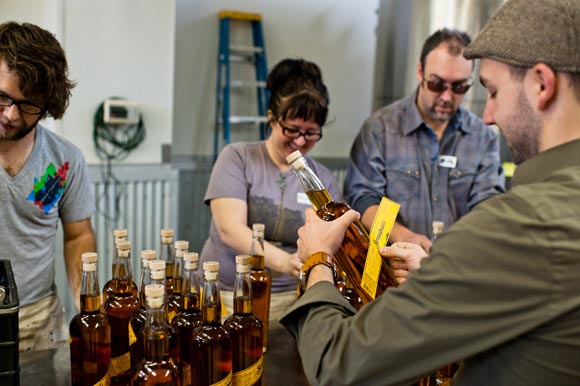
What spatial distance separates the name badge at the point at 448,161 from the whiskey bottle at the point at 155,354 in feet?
4.99

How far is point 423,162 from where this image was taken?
2199 millimetres

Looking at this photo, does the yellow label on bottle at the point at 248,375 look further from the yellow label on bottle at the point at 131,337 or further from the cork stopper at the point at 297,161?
the cork stopper at the point at 297,161

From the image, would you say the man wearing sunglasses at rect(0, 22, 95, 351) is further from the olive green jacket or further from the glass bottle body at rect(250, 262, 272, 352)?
the olive green jacket

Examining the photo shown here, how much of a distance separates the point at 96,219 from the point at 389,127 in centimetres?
169

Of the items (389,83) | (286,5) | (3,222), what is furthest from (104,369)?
(286,5)

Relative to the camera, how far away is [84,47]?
2920 mm

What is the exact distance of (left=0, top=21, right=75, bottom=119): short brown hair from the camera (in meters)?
1.57

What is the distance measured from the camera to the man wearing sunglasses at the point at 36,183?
158 centimetres

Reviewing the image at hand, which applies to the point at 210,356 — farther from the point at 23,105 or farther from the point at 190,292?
the point at 23,105

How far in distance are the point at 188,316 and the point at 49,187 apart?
860mm

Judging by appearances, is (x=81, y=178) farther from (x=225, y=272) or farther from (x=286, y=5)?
(x=286, y=5)

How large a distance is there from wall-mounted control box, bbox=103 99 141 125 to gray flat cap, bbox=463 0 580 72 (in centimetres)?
246

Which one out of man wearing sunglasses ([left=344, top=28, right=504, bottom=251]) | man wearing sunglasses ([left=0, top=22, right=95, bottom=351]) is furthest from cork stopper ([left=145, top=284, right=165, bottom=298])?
man wearing sunglasses ([left=344, top=28, right=504, bottom=251])

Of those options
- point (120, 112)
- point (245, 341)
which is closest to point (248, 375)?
point (245, 341)
